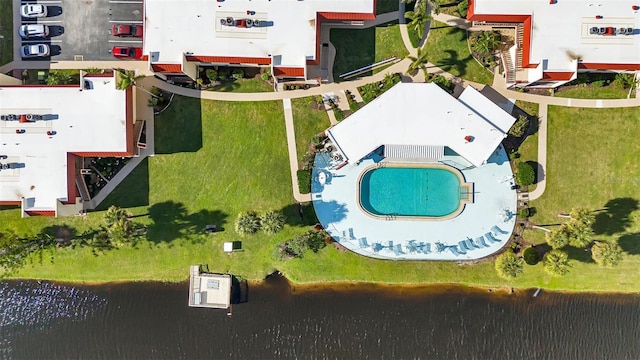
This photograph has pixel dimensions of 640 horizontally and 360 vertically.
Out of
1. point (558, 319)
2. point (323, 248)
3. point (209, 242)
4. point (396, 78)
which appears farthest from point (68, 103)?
point (558, 319)

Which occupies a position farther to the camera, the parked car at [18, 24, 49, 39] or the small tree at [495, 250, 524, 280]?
the parked car at [18, 24, 49, 39]

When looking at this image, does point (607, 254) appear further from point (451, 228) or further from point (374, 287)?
point (374, 287)

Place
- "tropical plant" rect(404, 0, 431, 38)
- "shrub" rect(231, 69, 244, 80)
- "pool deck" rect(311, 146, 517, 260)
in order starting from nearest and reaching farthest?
"tropical plant" rect(404, 0, 431, 38) < "pool deck" rect(311, 146, 517, 260) < "shrub" rect(231, 69, 244, 80)

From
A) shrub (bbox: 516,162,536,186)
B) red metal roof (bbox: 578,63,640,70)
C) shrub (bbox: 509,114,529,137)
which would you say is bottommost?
shrub (bbox: 516,162,536,186)

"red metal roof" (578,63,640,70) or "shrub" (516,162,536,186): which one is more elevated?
"red metal roof" (578,63,640,70)

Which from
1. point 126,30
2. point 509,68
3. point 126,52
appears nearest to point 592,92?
point 509,68

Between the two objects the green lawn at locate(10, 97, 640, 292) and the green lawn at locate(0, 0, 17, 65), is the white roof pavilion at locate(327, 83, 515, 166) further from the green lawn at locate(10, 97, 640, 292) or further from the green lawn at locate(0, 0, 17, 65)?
the green lawn at locate(0, 0, 17, 65)

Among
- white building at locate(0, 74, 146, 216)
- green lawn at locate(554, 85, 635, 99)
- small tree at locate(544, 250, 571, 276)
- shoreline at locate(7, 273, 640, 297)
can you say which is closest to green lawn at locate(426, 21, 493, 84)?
green lawn at locate(554, 85, 635, 99)
